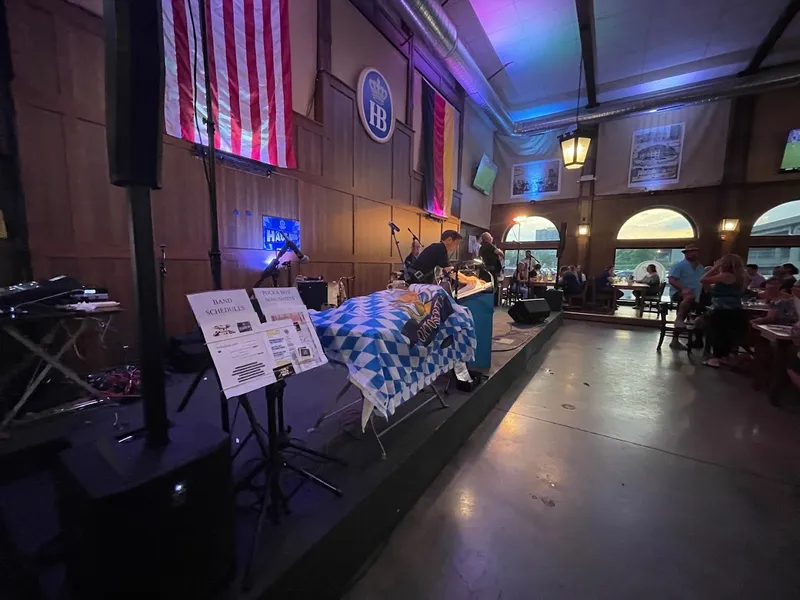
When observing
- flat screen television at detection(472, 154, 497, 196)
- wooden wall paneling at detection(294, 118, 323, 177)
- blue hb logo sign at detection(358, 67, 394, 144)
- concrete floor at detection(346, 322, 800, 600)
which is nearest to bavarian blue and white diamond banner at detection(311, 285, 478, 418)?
concrete floor at detection(346, 322, 800, 600)

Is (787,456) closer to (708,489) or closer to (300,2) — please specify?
(708,489)

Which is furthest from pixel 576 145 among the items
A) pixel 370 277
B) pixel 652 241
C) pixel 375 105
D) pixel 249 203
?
pixel 652 241

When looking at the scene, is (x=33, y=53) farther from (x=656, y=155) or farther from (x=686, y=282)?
(x=656, y=155)

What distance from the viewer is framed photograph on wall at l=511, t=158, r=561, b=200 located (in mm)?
10438

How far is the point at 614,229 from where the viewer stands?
32.0 feet

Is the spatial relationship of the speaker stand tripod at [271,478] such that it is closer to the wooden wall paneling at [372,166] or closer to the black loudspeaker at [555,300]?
the wooden wall paneling at [372,166]

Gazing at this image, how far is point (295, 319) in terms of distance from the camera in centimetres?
136

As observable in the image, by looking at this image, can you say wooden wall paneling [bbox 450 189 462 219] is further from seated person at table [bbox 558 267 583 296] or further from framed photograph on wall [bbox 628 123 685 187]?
framed photograph on wall [bbox 628 123 685 187]

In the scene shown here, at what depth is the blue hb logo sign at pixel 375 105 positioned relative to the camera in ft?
18.7

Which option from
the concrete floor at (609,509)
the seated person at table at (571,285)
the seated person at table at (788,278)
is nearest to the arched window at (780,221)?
the seated person at table at (788,278)

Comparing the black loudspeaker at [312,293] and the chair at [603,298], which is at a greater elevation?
the black loudspeaker at [312,293]

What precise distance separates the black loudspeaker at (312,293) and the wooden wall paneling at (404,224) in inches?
111

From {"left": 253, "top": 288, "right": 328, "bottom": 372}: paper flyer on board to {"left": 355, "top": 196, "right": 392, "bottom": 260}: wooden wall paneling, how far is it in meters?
4.70

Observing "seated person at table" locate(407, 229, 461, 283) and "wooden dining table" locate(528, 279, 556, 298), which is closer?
"seated person at table" locate(407, 229, 461, 283)
